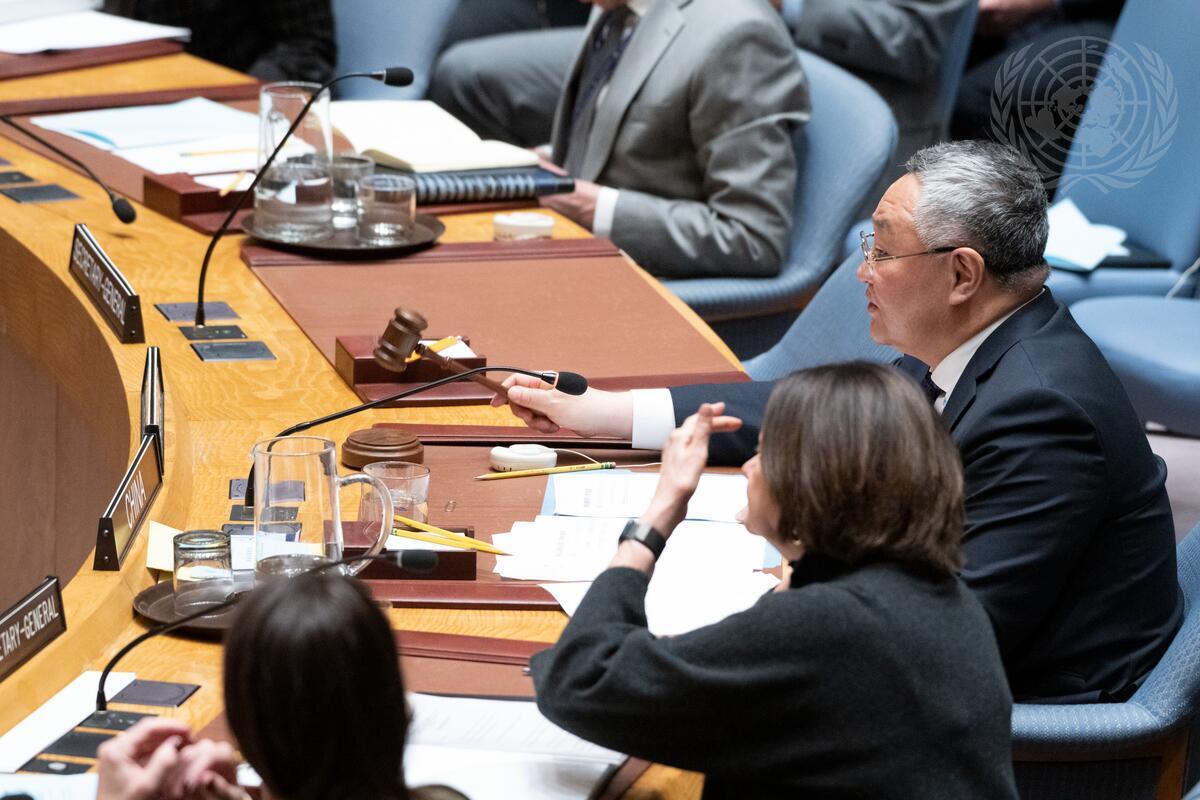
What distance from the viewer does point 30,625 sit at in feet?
4.59

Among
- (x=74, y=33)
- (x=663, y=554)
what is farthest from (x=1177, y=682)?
(x=74, y=33)

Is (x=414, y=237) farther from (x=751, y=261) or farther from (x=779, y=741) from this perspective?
(x=779, y=741)

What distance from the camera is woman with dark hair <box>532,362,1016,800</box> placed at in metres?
1.19

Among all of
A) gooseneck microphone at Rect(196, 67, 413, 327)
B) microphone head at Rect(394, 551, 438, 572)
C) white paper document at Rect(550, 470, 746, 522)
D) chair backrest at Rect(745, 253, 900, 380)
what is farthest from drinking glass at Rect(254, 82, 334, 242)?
microphone head at Rect(394, 551, 438, 572)

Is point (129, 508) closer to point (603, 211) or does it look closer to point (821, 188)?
point (603, 211)

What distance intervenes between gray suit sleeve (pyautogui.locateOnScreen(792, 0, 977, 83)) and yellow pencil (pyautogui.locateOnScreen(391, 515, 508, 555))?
8.40 ft

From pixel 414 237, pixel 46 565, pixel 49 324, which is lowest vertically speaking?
pixel 46 565

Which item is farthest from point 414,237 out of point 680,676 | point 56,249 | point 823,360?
point 680,676

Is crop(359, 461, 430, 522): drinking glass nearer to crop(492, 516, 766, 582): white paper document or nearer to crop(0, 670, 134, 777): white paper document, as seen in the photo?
crop(492, 516, 766, 582): white paper document

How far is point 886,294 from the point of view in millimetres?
1917

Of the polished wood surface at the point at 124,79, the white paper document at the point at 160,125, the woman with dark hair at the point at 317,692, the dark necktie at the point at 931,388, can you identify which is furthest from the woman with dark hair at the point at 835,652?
the polished wood surface at the point at 124,79

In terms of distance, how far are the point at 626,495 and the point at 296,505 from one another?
1.64 feet

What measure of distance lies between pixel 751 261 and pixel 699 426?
1.84 meters

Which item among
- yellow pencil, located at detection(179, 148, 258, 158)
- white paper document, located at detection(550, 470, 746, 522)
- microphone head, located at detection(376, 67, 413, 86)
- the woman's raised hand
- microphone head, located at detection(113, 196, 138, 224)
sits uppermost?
microphone head, located at detection(376, 67, 413, 86)
